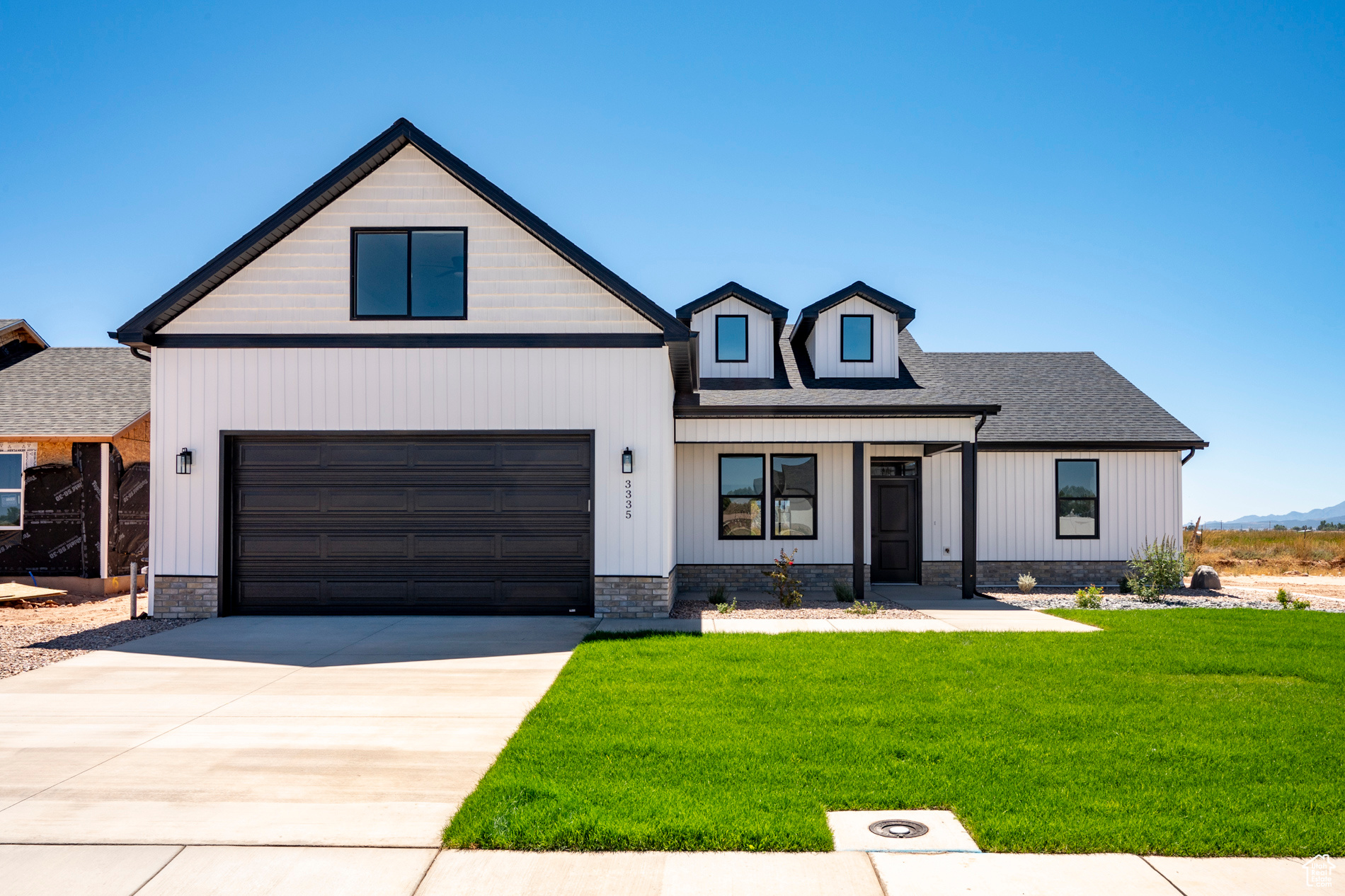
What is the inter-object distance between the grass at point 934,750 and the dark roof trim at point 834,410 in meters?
5.34

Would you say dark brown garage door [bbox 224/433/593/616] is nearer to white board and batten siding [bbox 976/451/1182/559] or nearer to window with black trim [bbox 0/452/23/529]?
window with black trim [bbox 0/452/23/529]

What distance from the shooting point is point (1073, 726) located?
19.3 feet

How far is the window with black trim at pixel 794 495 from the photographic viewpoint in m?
15.1

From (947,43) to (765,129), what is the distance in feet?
10.1

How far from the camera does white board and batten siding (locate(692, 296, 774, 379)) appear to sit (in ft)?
52.3

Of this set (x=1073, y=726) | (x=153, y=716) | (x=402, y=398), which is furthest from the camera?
(x=402, y=398)

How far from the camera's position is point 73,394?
15883 millimetres

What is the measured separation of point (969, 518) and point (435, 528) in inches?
361

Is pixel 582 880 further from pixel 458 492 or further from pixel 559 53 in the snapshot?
pixel 559 53

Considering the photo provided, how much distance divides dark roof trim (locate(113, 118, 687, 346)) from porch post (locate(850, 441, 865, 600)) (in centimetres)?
439

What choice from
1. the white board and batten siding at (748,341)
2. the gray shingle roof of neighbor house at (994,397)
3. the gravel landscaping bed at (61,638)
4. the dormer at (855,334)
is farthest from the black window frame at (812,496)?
the gravel landscaping bed at (61,638)

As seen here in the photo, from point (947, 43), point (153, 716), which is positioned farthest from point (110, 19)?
point (947, 43)

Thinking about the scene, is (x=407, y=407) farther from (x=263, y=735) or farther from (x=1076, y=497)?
(x=1076, y=497)

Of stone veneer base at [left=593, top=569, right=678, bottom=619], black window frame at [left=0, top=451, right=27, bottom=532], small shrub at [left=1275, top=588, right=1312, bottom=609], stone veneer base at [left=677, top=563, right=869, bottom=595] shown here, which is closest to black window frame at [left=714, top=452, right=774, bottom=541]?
stone veneer base at [left=677, top=563, right=869, bottom=595]
